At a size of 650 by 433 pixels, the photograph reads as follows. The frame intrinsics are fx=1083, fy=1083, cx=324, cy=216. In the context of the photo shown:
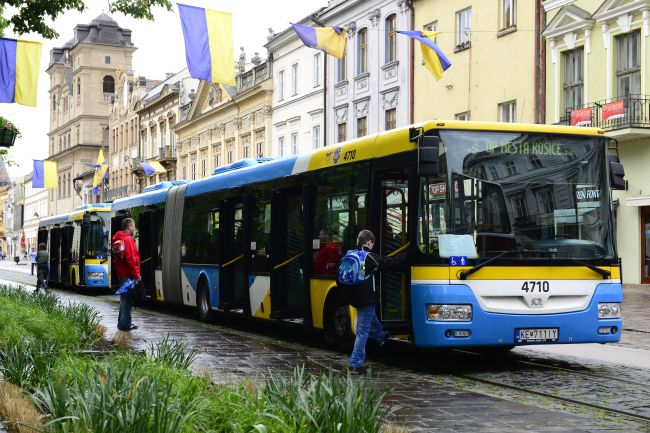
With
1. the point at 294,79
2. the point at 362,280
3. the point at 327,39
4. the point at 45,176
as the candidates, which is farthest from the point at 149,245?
the point at 294,79

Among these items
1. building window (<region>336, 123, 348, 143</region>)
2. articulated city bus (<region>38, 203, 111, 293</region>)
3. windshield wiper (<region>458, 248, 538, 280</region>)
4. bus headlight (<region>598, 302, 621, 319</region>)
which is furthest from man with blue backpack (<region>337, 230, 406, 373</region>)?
building window (<region>336, 123, 348, 143</region>)

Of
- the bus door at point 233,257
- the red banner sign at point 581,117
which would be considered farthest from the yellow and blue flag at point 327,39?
the red banner sign at point 581,117

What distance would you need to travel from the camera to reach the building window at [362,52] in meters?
45.6

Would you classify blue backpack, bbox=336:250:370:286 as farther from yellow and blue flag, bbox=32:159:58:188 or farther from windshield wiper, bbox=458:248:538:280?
yellow and blue flag, bbox=32:159:58:188

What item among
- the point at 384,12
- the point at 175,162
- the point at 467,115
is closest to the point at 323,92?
the point at 384,12

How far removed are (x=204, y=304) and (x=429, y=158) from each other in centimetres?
953

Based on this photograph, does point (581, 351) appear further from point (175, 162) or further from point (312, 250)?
point (175, 162)

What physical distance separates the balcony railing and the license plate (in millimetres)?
18691

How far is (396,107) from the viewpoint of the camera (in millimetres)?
42469

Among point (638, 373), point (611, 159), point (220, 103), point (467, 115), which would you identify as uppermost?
point (220, 103)

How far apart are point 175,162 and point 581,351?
61773 mm

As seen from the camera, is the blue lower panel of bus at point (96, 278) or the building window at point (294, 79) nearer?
the blue lower panel of bus at point (96, 278)

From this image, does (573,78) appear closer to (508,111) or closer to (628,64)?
(628,64)

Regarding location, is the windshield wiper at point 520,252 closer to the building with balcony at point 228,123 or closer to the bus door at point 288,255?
the bus door at point 288,255
